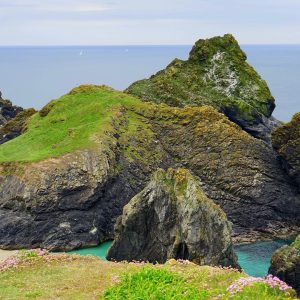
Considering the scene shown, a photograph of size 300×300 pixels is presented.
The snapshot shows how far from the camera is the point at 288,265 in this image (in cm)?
4181

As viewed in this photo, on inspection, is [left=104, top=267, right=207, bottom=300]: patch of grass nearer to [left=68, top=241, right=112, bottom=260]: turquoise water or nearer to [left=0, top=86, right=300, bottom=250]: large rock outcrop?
[left=68, top=241, right=112, bottom=260]: turquoise water

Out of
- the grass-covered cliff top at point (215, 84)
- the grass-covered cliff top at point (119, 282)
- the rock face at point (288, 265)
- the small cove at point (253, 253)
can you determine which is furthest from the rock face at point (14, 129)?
the grass-covered cliff top at point (119, 282)

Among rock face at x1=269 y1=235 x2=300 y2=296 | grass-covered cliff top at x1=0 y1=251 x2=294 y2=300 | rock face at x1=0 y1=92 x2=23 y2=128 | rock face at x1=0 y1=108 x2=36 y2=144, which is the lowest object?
rock face at x1=269 y1=235 x2=300 y2=296

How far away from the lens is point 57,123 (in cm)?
7994

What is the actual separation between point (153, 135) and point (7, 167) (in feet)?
70.6

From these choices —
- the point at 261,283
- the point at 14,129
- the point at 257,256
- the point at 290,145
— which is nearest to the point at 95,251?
the point at 257,256

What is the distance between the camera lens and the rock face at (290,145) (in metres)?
67.6

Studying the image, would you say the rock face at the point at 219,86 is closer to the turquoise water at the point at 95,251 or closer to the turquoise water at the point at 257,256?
the turquoise water at the point at 257,256

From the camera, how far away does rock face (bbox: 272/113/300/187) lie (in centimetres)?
6756

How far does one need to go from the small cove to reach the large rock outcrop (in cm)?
183

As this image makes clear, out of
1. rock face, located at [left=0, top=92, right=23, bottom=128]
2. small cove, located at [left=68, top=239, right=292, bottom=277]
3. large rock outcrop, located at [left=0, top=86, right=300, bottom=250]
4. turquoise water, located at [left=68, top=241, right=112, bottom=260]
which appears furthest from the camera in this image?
rock face, located at [left=0, top=92, right=23, bottom=128]

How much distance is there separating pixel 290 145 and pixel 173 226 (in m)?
28.1

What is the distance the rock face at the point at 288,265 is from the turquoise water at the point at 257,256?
23.8ft

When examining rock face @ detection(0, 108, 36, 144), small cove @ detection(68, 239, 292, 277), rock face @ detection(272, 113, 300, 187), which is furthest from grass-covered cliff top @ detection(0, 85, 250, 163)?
small cove @ detection(68, 239, 292, 277)
